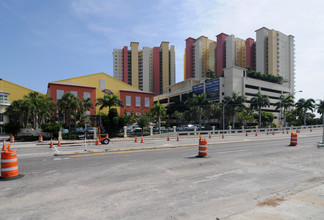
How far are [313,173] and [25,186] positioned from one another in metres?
9.89

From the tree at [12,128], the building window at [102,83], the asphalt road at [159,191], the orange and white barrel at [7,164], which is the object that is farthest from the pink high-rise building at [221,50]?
the orange and white barrel at [7,164]

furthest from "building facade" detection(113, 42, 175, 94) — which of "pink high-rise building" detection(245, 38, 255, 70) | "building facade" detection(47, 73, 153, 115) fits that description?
"building facade" detection(47, 73, 153, 115)

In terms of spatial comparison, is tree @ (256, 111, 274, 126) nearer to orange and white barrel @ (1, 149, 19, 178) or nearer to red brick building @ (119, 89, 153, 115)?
red brick building @ (119, 89, 153, 115)

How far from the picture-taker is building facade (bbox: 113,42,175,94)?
380 feet

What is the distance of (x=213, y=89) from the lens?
71.2m

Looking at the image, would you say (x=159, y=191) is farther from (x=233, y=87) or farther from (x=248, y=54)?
(x=248, y=54)

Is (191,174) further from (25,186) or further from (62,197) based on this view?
(25,186)

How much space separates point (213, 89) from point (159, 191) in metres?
69.0

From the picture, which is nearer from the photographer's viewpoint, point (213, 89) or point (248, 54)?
point (213, 89)

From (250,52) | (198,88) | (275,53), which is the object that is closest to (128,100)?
(198,88)

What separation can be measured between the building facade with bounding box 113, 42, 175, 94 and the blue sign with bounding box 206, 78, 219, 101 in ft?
159

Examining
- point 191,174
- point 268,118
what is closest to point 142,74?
point 268,118

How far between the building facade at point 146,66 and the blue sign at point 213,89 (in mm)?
48423

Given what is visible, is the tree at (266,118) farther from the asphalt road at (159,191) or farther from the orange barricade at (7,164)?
the orange barricade at (7,164)
